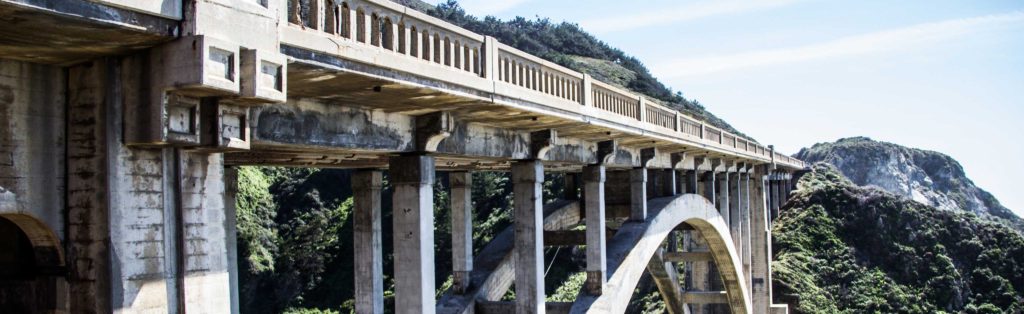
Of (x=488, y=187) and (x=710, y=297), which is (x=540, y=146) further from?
(x=488, y=187)

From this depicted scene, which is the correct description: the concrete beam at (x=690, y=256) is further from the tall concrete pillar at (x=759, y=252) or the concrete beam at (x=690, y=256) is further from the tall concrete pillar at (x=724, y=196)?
the tall concrete pillar at (x=759, y=252)

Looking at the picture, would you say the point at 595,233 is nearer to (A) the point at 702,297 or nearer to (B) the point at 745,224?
(A) the point at 702,297

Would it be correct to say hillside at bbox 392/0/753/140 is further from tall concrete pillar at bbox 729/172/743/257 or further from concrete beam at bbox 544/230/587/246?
concrete beam at bbox 544/230/587/246

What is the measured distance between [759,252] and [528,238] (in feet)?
83.6

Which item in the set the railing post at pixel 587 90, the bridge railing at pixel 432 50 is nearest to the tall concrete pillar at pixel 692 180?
the bridge railing at pixel 432 50

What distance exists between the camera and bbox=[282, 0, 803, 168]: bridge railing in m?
7.51

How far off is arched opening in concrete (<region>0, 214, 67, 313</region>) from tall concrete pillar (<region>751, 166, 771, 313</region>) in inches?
1324

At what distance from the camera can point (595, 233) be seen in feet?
57.2

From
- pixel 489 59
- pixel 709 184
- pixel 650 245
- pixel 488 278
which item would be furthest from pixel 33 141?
pixel 709 184

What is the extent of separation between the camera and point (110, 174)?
20.4 feet

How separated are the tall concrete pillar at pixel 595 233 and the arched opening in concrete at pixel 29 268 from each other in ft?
38.1

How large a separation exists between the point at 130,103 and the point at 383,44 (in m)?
3.21

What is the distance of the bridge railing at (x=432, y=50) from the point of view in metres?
7.51

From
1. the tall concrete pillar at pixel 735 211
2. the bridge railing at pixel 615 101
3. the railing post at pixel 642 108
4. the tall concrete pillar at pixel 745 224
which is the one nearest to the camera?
the bridge railing at pixel 615 101
